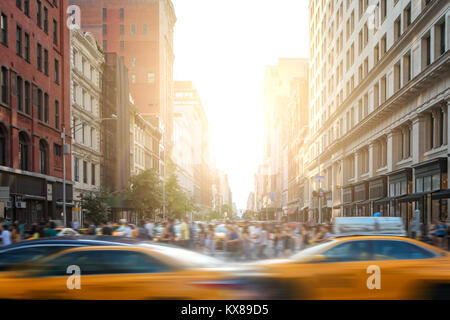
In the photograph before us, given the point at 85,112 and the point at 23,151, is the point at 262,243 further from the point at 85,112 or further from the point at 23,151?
the point at 85,112

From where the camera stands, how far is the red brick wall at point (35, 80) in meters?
29.3

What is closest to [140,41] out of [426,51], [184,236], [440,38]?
[426,51]

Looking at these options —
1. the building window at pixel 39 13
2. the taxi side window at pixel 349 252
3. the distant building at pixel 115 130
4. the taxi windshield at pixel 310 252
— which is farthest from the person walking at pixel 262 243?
the distant building at pixel 115 130

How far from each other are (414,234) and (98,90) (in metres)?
36.3

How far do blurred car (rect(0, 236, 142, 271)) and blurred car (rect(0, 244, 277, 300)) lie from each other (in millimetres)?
131

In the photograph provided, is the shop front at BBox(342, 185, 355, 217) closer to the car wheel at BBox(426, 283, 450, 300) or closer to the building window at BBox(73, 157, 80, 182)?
the building window at BBox(73, 157, 80, 182)

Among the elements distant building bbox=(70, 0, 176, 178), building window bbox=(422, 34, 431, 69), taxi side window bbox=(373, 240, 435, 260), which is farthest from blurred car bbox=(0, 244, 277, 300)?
distant building bbox=(70, 0, 176, 178)

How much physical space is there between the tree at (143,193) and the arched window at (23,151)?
19349mm

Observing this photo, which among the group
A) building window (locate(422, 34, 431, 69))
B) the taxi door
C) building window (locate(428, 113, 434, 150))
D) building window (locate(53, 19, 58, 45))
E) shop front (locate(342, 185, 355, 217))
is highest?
building window (locate(53, 19, 58, 45))

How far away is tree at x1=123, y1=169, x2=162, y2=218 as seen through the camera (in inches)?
1994

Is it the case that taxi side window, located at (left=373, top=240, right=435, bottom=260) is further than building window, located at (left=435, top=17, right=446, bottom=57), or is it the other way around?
building window, located at (left=435, top=17, right=446, bottom=57)

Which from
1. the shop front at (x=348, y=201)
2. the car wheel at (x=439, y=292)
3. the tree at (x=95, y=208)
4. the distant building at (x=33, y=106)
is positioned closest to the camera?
the car wheel at (x=439, y=292)

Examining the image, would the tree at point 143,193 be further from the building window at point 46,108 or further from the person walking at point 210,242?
the person walking at point 210,242
